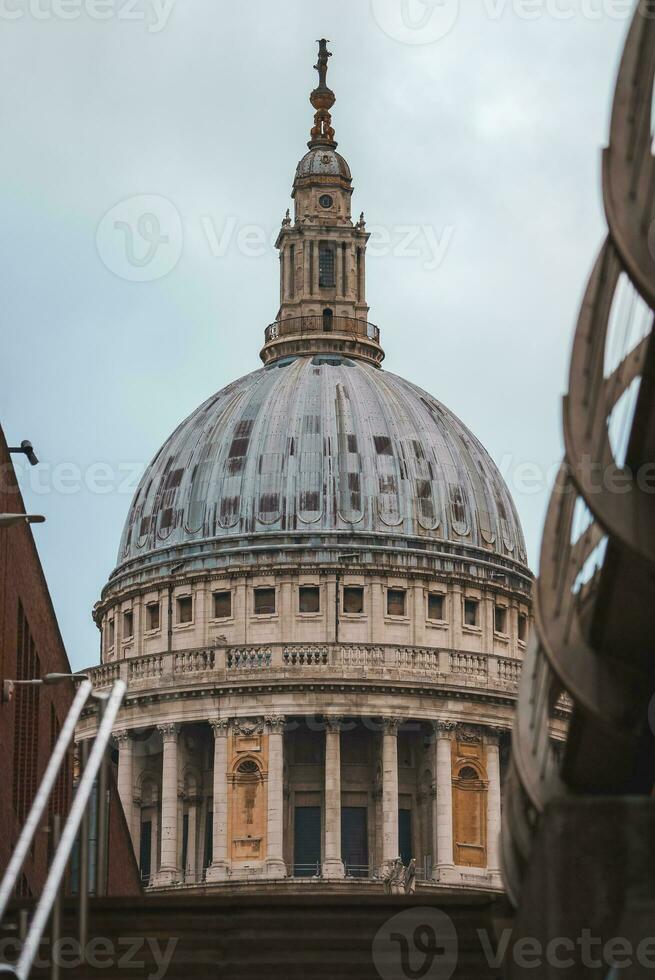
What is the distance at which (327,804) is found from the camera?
317 ft

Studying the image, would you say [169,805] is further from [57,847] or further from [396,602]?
[57,847]

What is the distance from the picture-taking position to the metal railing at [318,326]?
361 feet

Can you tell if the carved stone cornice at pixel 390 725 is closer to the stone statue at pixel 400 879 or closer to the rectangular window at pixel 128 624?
the stone statue at pixel 400 879

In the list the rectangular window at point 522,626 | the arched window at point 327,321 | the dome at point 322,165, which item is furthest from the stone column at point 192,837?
the dome at point 322,165

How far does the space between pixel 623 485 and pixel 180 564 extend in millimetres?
82282

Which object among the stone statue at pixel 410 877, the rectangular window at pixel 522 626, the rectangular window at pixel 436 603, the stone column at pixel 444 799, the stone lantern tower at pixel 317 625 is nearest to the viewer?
the stone statue at pixel 410 877

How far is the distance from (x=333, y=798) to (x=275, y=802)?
214cm

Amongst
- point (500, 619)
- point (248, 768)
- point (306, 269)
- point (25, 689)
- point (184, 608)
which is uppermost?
point (306, 269)

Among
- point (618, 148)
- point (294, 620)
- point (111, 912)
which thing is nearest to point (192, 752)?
point (294, 620)

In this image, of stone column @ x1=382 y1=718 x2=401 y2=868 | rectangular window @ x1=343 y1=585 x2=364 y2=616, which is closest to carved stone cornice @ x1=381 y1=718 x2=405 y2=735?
stone column @ x1=382 y1=718 x2=401 y2=868

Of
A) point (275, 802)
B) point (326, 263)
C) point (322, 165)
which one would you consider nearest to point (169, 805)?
point (275, 802)

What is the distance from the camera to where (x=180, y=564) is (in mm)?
103250

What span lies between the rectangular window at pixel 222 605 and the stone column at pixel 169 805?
220 inches

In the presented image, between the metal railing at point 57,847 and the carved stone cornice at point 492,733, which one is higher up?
the carved stone cornice at point 492,733
